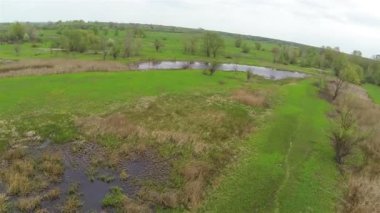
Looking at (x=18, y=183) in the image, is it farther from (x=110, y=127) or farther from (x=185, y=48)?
(x=185, y=48)

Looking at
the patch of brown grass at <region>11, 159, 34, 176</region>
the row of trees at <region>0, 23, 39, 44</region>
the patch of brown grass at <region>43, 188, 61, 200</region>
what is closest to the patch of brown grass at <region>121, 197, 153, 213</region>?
the patch of brown grass at <region>43, 188, 61, 200</region>

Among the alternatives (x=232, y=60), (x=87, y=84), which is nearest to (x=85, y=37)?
(x=232, y=60)

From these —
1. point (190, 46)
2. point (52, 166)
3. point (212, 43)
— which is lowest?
point (52, 166)

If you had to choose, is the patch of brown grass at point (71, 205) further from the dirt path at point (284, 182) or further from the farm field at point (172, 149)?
the dirt path at point (284, 182)

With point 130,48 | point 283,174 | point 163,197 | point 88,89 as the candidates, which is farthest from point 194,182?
point 130,48

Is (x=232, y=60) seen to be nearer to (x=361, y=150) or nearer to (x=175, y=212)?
(x=361, y=150)

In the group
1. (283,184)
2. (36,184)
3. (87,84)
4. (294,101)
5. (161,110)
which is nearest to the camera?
(36,184)
